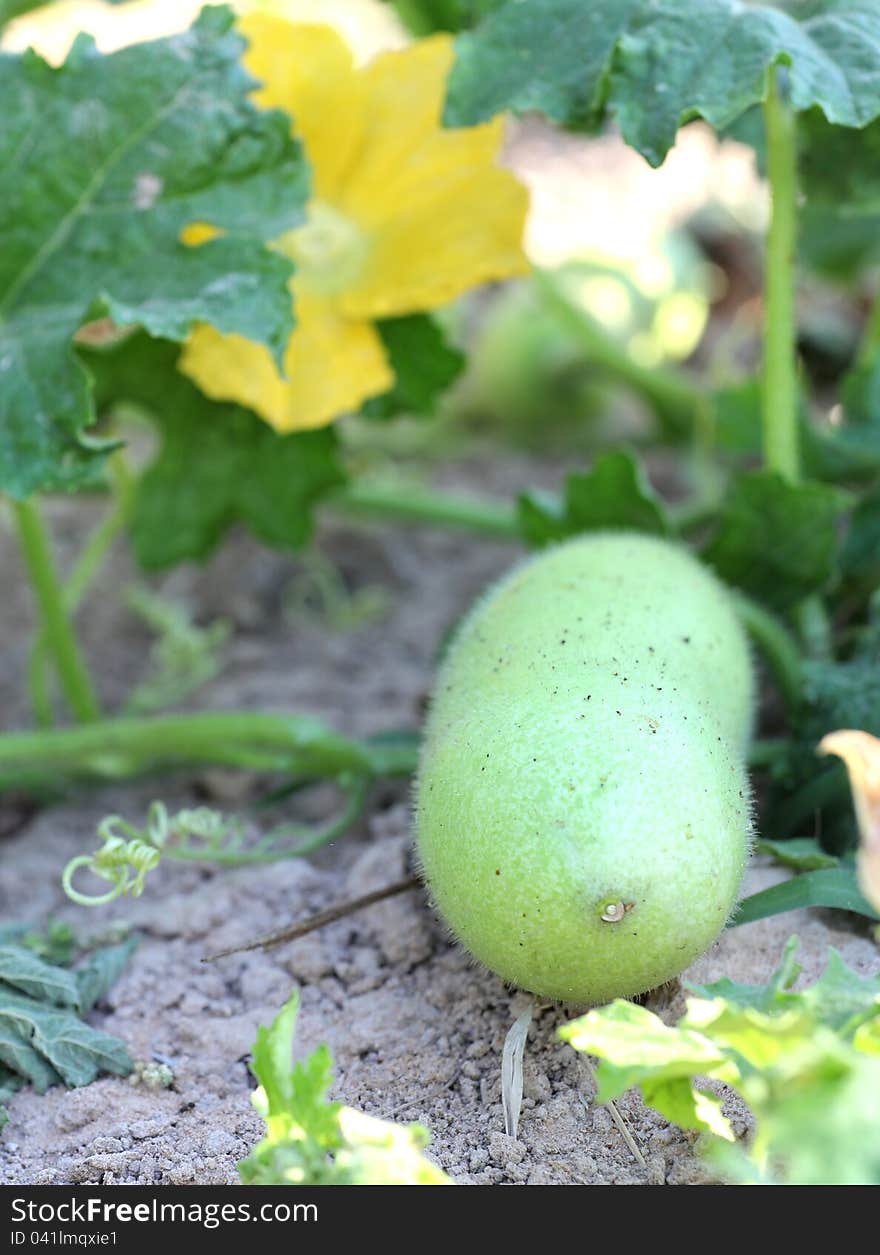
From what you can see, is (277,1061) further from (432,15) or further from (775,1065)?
(432,15)

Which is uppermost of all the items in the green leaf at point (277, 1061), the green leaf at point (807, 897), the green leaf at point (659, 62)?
the green leaf at point (659, 62)

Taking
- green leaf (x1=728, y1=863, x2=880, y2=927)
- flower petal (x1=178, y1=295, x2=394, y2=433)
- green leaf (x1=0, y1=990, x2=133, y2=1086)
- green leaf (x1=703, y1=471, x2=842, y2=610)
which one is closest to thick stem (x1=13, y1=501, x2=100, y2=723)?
flower petal (x1=178, y1=295, x2=394, y2=433)

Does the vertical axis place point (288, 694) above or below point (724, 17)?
below

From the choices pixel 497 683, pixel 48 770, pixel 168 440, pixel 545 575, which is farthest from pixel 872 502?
pixel 48 770

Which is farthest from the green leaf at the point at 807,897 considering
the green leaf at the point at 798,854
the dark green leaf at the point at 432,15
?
the dark green leaf at the point at 432,15

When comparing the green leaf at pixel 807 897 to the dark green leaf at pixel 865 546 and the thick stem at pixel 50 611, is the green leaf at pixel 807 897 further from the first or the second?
the thick stem at pixel 50 611

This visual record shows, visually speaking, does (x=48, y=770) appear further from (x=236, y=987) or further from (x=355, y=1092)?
(x=355, y=1092)
